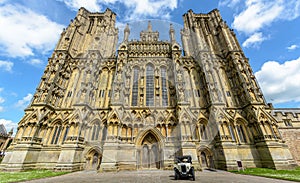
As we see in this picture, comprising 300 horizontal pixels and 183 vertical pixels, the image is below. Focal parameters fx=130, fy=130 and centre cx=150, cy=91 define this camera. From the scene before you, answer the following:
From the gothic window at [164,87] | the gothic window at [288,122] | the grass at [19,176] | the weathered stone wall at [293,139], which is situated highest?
the gothic window at [164,87]

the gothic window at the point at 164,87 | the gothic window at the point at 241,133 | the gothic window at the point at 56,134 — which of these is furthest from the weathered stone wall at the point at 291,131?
the gothic window at the point at 56,134

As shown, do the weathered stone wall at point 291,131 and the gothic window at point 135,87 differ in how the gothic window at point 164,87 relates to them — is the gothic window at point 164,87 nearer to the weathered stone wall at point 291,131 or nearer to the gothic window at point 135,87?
the gothic window at point 135,87

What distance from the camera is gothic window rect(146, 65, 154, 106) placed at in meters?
21.3

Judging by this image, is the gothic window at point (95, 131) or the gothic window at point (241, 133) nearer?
the gothic window at point (241, 133)

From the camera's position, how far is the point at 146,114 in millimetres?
19625

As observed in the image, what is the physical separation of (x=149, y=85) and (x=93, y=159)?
13.8 metres

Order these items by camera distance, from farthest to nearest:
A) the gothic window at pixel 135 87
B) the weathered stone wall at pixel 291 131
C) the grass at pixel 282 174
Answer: the gothic window at pixel 135 87 < the weathered stone wall at pixel 291 131 < the grass at pixel 282 174

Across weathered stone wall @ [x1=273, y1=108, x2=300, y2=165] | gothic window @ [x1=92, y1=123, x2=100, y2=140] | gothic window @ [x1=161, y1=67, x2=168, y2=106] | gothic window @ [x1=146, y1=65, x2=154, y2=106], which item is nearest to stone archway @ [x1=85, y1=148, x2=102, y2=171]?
gothic window @ [x1=92, y1=123, x2=100, y2=140]

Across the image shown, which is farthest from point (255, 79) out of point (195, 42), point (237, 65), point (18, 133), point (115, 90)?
point (18, 133)

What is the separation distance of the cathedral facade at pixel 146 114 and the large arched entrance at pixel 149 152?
12 cm

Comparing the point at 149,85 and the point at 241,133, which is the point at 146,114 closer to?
the point at 149,85

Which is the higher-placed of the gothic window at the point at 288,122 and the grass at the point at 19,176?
the gothic window at the point at 288,122

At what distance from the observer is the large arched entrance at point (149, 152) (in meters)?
17.2

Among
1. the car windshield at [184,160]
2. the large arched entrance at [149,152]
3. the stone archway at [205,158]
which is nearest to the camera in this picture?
the car windshield at [184,160]
